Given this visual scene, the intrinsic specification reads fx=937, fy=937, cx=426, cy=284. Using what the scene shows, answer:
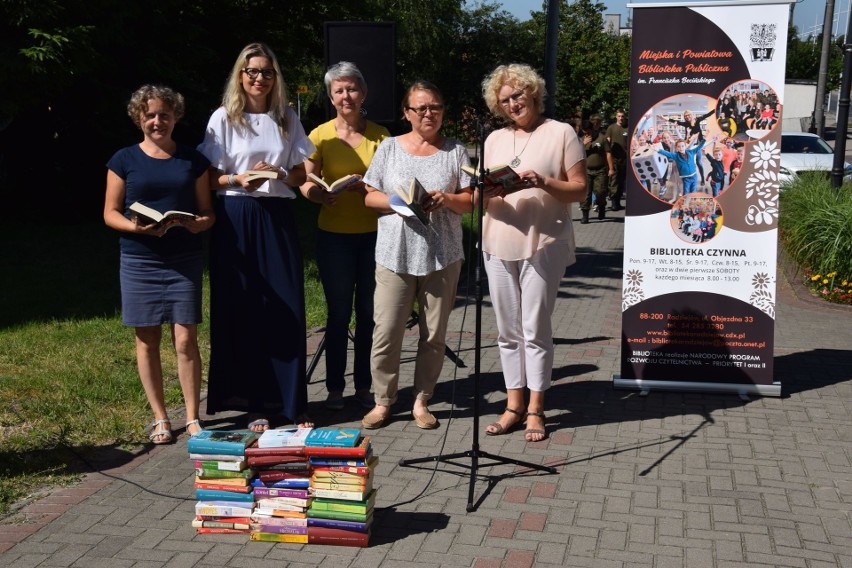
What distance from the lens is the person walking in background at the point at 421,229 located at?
17.2ft

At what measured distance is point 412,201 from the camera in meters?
4.76

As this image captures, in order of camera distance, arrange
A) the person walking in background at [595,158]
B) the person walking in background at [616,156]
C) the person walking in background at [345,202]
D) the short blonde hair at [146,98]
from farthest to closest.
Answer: the person walking in background at [616,156] < the person walking in background at [595,158] < the person walking in background at [345,202] < the short blonde hair at [146,98]

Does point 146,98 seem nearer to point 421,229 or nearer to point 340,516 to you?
point 421,229

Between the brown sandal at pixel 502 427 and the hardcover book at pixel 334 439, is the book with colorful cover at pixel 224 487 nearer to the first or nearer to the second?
the hardcover book at pixel 334 439

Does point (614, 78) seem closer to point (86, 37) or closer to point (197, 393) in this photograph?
point (86, 37)

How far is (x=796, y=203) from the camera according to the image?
12.1m

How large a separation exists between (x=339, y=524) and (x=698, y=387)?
3321 millimetres

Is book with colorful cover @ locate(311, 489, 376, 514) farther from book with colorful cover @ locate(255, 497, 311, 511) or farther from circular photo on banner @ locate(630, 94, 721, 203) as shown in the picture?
circular photo on banner @ locate(630, 94, 721, 203)

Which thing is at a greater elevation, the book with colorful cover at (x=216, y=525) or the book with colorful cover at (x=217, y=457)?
the book with colorful cover at (x=217, y=457)

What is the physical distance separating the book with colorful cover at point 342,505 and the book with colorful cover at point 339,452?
0.19 meters

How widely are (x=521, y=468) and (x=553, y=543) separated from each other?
92 cm

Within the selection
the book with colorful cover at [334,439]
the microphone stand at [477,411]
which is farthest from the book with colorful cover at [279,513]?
the microphone stand at [477,411]

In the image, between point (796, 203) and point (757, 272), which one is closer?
point (757, 272)

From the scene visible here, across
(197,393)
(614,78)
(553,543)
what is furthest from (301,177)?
(614,78)
